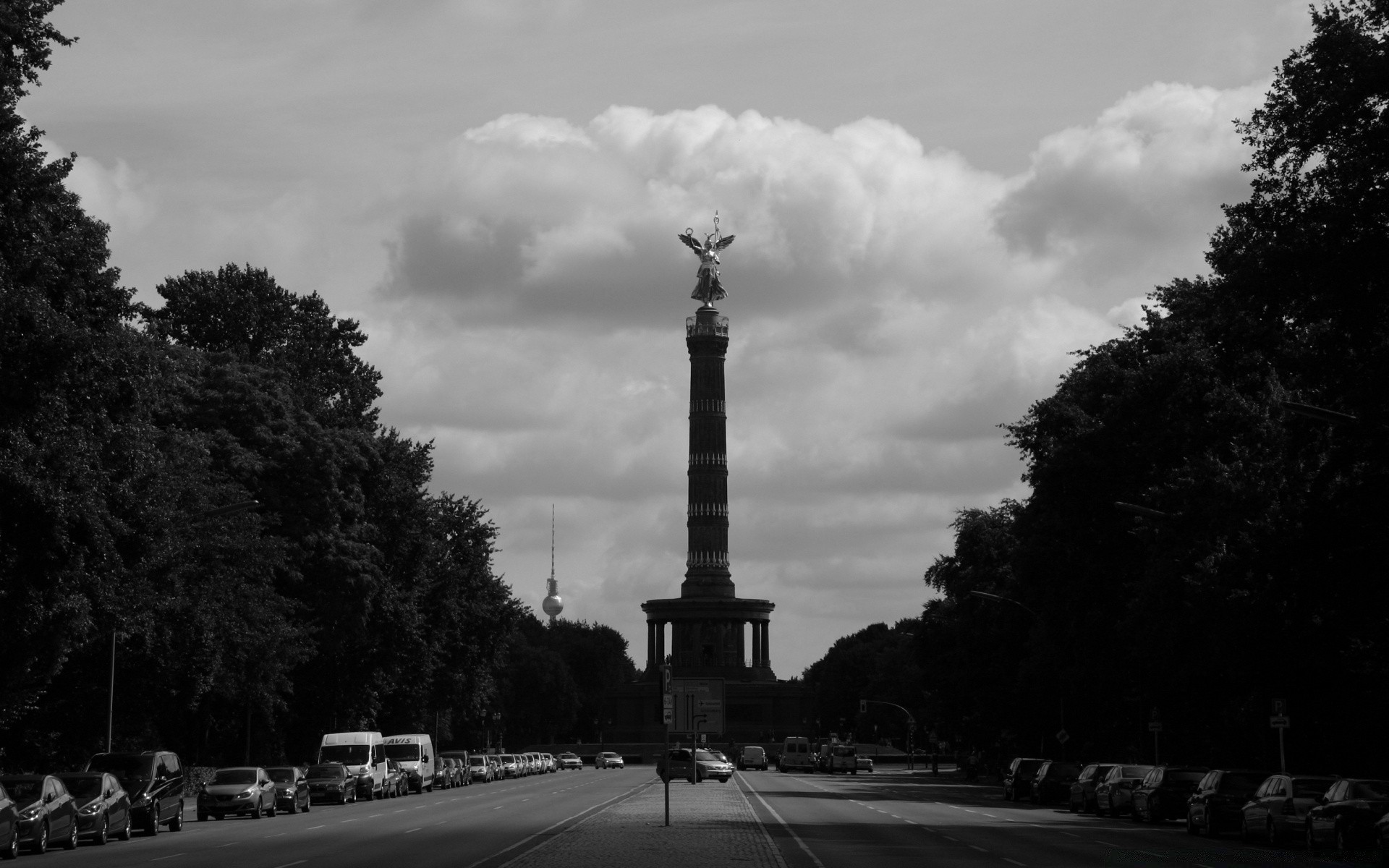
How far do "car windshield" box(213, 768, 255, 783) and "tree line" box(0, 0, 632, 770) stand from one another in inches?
137

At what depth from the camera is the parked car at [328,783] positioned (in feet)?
174

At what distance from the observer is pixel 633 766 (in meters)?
123

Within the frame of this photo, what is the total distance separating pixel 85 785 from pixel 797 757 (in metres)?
72.3

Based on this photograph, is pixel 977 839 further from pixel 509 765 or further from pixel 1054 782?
pixel 509 765

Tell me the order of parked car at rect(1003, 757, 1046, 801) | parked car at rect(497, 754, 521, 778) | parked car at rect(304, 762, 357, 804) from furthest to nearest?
parked car at rect(497, 754, 521, 778), parked car at rect(1003, 757, 1046, 801), parked car at rect(304, 762, 357, 804)

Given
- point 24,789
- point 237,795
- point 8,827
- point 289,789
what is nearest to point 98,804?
point 24,789

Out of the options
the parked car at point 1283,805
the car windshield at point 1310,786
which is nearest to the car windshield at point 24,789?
the parked car at point 1283,805

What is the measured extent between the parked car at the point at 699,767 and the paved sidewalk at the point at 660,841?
74.3ft

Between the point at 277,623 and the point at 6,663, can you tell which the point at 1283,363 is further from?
the point at 277,623

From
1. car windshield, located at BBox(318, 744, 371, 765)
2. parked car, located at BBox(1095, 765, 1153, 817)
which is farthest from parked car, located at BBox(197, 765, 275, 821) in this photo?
parked car, located at BBox(1095, 765, 1153, 817)

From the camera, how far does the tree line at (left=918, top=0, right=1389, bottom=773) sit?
28.2m

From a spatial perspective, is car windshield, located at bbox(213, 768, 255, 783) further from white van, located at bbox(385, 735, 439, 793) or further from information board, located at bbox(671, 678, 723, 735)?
white van, located at bbox(385, 735, 439, 793)

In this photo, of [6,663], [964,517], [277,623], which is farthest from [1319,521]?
[964,517]

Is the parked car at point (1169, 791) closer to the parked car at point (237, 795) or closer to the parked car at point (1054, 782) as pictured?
the parked car at point (1054, 782)
